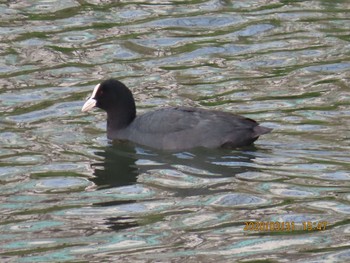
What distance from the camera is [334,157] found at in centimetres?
1053

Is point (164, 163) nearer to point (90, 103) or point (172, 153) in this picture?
point (172, 153)

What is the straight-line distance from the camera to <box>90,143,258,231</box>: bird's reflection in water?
33.6 feet

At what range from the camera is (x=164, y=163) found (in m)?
10.9

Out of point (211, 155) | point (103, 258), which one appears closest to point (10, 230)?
point (103, 258)

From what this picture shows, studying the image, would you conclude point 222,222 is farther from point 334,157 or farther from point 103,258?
point 334,157

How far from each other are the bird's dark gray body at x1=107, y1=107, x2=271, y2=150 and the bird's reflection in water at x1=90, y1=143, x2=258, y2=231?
3.4 inches

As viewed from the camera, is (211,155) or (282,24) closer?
(211,155)

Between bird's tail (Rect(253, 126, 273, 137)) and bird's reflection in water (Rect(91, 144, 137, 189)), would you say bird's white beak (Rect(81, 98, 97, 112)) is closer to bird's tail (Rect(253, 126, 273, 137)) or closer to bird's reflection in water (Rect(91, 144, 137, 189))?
bird's reflection in water (Rect(91, 144, 137, 189))

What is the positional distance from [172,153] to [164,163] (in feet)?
1.08

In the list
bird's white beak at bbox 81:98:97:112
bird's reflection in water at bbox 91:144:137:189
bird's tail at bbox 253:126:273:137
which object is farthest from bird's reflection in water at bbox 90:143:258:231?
bird's white beak at bbox 81:98:97:112

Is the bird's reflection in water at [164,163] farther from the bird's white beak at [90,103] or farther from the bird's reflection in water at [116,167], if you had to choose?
the bird's white beak at [90,103]

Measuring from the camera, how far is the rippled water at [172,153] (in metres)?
8.59

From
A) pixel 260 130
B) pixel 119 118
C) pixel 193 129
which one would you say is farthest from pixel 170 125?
pixel 260 130

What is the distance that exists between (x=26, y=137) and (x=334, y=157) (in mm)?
2928
